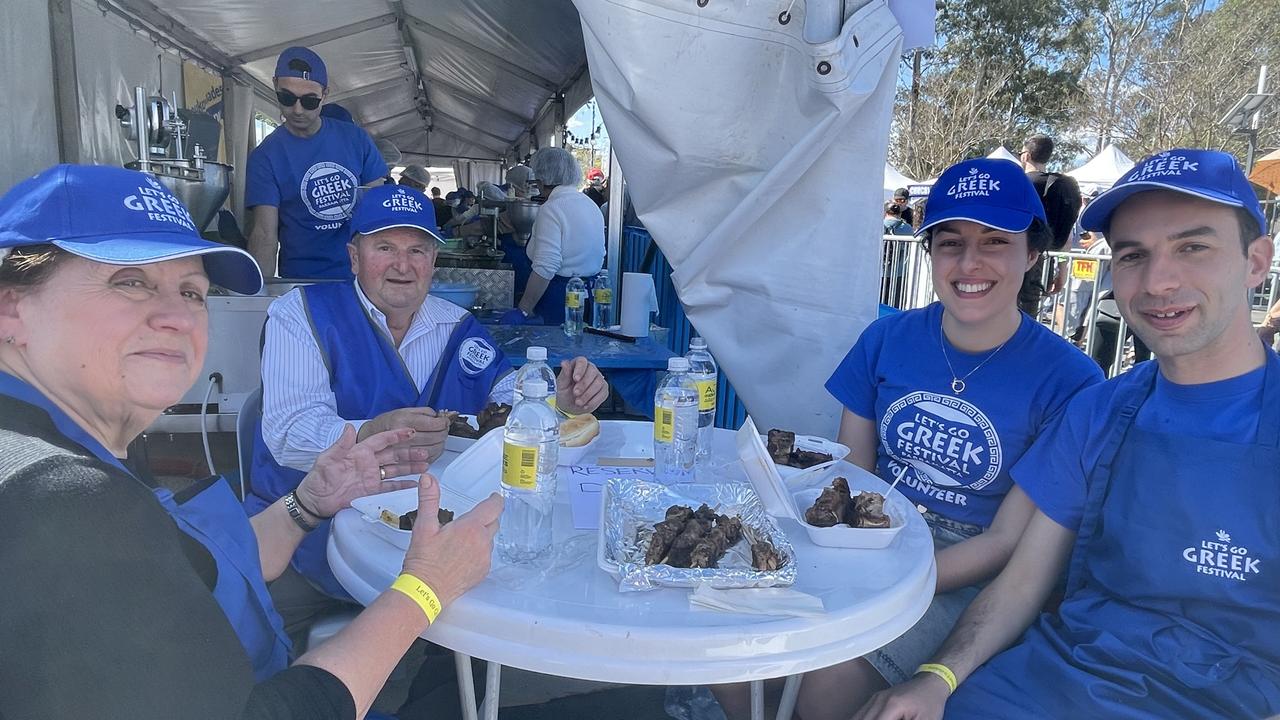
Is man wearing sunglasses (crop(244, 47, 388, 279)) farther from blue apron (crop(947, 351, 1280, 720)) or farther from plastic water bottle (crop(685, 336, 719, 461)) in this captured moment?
blue apron (crop(947, 351, 1280, 720))

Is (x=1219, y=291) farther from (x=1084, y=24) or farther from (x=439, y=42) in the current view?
(x=1084, y=24)

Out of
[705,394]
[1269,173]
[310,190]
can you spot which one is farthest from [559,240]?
[1269,173]

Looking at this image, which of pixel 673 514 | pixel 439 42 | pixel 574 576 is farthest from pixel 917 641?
pixel 439 42

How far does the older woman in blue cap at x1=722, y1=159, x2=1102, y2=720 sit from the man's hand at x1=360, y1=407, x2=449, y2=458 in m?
1.09

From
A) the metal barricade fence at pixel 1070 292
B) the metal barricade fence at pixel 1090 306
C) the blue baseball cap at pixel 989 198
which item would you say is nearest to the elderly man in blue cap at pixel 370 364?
the blue baseball cap at pixel 989 198

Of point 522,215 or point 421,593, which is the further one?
point 522,215

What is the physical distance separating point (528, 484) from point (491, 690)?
1.47 feet

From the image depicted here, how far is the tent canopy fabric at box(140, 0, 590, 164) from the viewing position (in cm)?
598

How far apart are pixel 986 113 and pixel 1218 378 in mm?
27292

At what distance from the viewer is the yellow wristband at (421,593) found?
4.14ft

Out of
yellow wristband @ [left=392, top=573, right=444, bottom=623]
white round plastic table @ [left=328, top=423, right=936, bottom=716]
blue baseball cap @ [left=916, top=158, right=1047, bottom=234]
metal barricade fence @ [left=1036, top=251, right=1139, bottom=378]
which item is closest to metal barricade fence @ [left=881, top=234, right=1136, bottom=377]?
metal barricade fence @ [left=1036, top=251, right=1139, bottom=378]

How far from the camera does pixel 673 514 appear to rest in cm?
156

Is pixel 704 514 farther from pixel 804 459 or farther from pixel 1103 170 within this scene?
pixel 1103 170

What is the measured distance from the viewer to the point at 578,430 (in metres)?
2.23
